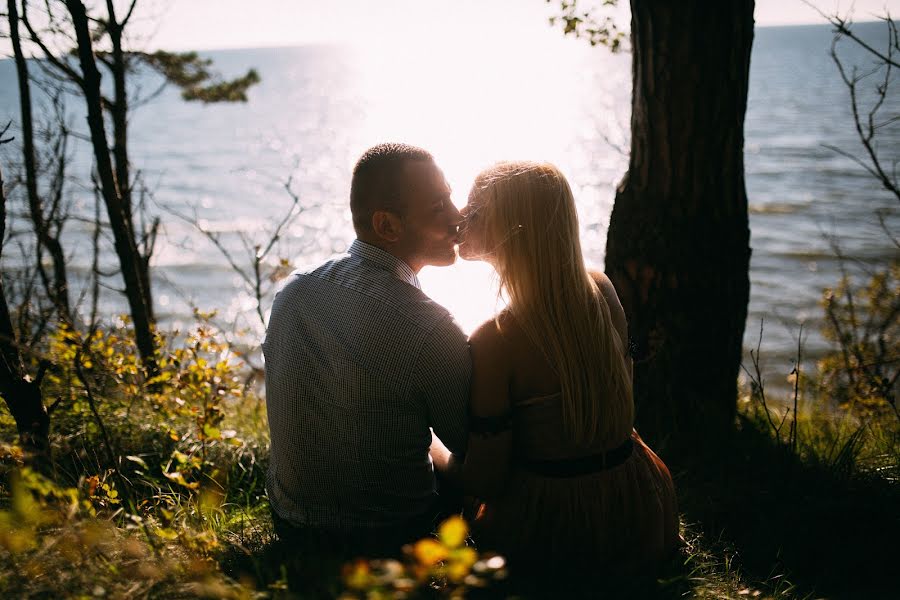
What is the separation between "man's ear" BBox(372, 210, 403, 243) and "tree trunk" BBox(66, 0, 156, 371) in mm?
2262

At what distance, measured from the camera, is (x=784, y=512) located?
10.4 feet

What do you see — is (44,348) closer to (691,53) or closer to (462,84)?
(691,53)

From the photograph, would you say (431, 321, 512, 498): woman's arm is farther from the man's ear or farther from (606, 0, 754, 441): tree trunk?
(606, 0, 754, 441): tree trunk

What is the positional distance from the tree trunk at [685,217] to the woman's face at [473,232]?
1743mm

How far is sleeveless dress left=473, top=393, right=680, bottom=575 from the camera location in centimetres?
242

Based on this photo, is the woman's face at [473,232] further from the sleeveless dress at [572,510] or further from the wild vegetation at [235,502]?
the wild vegetation at [235,502]

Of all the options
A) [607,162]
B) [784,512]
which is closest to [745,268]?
[784,512]

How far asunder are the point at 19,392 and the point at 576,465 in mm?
2379

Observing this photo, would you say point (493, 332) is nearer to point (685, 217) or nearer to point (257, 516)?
point (257, 516)

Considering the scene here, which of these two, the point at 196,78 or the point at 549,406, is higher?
the point at 196,78

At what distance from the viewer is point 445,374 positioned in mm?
2328

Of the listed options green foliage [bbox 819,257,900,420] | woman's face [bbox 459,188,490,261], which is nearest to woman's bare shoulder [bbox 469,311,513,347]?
woman's face [bbox 459,188,490,261]

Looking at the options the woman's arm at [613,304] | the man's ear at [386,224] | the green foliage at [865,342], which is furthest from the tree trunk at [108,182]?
the green foliage at [865,342]

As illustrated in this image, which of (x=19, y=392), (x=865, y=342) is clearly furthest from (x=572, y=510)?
(x=865, y=342)
